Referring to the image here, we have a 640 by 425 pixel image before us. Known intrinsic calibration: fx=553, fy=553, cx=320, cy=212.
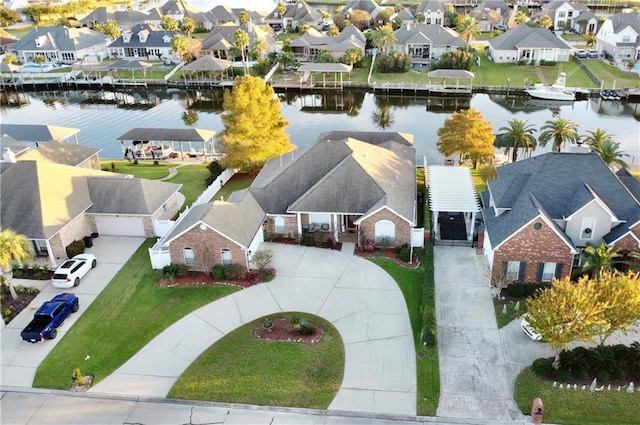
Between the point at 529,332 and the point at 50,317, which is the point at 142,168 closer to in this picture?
the point at 50,317

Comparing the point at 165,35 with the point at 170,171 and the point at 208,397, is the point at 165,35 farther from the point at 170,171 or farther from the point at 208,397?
the point at 208,397

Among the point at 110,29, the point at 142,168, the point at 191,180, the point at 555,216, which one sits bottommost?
the point at 191,180

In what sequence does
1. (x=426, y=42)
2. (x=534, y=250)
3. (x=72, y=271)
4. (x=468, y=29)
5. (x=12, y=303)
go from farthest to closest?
(x=468, y=29) < (x=426, y=42) < (x=72, y=271) < (x=12, y=303) < (x=534, y=250)

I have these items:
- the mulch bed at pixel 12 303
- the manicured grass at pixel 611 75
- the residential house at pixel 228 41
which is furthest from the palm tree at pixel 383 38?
the mulch bed at pixel 12 303

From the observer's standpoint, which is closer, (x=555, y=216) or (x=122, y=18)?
(x=555, y=216)

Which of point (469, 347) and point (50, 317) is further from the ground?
point (50, 317)

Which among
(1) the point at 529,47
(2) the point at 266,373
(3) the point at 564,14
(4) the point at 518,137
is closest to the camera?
(2) the point at 266,373

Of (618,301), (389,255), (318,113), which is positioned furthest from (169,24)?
(618,301)

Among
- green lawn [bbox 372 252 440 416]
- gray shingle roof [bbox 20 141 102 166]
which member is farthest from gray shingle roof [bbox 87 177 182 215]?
green lawn [bbox 372 252 440 416]
